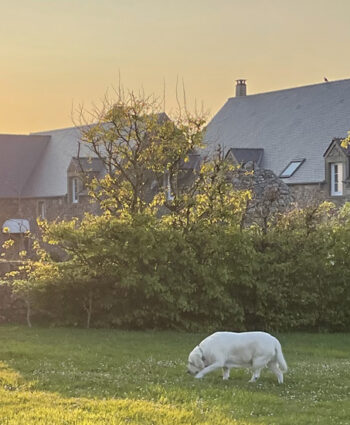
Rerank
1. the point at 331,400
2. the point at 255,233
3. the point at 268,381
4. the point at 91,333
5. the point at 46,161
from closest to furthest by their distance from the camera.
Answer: the point at 331,400 < the point at 268,381 < the point at 91,333 < the point at 255,233 < the point at 46,161

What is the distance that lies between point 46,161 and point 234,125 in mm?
15171

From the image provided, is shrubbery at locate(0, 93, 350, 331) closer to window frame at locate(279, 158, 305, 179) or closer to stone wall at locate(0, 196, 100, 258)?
window frame at locate(279, 158, 305, 179)

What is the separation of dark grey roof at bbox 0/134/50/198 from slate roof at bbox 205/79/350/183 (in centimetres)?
1436

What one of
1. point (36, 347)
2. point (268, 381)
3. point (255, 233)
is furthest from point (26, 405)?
point (255, 233)

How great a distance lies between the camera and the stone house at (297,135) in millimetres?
41375

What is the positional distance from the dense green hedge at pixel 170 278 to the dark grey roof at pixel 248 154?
23509 mm

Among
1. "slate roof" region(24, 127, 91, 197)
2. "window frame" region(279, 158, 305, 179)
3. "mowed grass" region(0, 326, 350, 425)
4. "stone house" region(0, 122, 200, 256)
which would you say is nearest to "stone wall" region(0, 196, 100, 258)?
"stone house" region(0, 122, 200, 256)

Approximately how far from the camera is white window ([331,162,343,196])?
41.0m

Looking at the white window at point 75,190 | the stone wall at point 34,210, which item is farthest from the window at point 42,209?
the white window at point 75,190

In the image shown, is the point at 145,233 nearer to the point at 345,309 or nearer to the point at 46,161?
the point at 345,309

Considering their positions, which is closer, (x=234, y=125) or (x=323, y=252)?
(x=323, y=252)

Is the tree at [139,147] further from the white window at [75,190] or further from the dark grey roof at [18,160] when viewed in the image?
the dark grey roof at [18,160]

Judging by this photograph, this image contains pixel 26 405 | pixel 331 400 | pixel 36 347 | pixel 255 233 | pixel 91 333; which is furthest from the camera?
pixel 255 233

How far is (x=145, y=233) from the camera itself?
66.0ft
